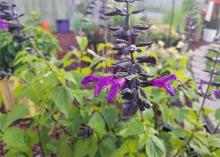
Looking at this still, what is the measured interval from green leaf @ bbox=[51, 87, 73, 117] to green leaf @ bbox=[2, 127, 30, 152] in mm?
263

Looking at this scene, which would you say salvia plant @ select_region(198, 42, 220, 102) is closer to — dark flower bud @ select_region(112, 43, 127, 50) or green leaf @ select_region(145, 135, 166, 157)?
green leaf @ select_region(145, 135, 166, 157)

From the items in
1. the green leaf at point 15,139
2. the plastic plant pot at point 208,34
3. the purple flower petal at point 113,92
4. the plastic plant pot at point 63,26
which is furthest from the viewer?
the plastic plant pot at point 63,26

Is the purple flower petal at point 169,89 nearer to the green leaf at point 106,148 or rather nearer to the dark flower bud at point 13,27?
the green leaf at point 106,148

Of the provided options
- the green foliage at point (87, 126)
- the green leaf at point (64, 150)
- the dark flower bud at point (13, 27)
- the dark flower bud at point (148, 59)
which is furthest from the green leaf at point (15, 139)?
the dark flower bud at point (148, 59)

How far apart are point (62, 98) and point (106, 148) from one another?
15.6 inches

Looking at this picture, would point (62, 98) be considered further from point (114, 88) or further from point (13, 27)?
point (114, 88)

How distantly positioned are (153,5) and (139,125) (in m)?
6.17

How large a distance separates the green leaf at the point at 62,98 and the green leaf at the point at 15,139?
0.26 metres

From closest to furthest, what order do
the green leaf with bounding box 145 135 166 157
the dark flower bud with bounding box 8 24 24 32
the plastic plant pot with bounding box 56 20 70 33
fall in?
the green leaf with bounding box 145 135 166 157
the dark flower bud with bounding box 8 24 24 32
the plastic plant pot with bounding box 56 20 70 33

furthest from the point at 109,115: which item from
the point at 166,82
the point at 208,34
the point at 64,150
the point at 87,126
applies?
the point at 208,34

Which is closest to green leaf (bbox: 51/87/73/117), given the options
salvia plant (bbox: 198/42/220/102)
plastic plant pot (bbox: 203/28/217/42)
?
salvia plant (bbox: 198/42/220/102)

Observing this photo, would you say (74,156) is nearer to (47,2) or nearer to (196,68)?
(196,68)

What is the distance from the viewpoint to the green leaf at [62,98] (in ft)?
4.31

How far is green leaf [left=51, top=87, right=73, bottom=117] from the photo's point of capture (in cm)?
131
